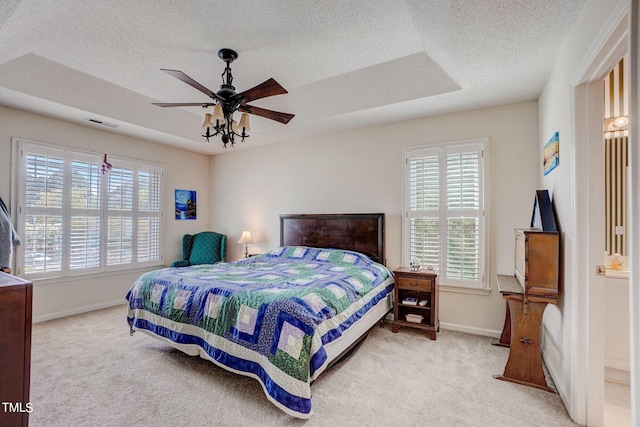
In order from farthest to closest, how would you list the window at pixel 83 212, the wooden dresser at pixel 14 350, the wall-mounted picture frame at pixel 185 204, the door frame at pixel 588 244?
the wall-mounted picture frame at pixel 185 204 < the window at pixel 83 212 < the door frame at pixel 588 244 < the wooden dresser at pixel 14 350

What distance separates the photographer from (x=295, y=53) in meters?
2.75

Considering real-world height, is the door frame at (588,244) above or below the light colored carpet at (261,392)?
above

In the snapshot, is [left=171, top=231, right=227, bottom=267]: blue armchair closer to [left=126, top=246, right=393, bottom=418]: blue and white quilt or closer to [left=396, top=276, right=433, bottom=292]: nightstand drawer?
[left=126, top=246, right=393, bottom=418]: blue and white quilt

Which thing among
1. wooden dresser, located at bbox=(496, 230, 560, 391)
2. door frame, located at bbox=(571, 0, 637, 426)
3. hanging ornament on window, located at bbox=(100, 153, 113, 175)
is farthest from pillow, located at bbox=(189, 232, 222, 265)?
door frame, located at bbox=(571, 0, 637, 426)

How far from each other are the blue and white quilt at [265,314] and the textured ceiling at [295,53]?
6.68ft

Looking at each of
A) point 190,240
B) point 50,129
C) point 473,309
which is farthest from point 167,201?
point 473,309

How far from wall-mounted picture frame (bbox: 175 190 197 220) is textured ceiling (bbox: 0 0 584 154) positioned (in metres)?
1.67

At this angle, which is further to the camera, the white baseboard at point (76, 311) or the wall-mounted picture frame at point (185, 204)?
the wall-mounted picture frame at point (185, 204)

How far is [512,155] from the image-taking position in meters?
3.46

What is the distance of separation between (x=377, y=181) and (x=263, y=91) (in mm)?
2283

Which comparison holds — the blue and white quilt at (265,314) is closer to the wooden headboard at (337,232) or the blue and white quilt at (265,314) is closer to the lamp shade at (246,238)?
the wooden headboard at (337,232)

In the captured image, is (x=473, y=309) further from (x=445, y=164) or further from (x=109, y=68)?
(x=109, y=68)

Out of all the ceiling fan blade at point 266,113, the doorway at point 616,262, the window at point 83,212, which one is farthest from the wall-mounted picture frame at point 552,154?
the window at point 83,212

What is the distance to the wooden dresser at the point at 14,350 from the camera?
1.20m
